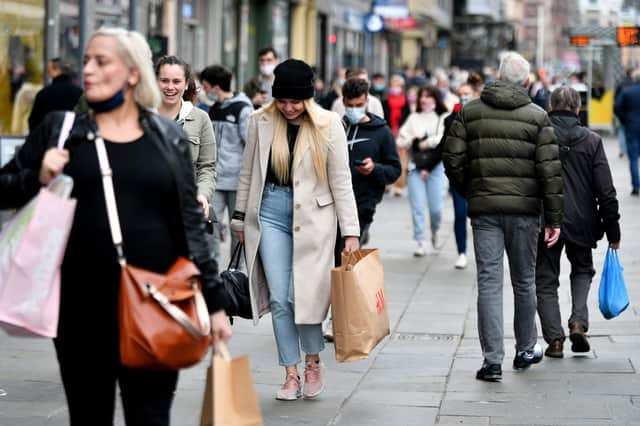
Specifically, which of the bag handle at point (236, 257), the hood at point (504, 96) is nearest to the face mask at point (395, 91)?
the hood at point (504, 96)

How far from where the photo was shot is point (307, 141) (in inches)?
286

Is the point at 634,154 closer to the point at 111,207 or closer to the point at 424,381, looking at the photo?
the point at 424,381

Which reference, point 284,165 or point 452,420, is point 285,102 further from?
point 452,420

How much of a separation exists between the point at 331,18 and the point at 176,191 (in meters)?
38.9

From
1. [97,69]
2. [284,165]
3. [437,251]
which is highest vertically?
[97,69]

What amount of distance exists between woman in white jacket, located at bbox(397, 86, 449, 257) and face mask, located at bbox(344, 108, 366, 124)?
443 cm

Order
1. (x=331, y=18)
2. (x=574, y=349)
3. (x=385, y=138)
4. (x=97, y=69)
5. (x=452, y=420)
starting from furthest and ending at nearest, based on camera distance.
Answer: (x=331, y=18), (x=385, y=138), (x=574, y=349), (x=452, y=420), (x=97, y=69)

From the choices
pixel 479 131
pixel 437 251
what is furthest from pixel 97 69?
pixel 437 251

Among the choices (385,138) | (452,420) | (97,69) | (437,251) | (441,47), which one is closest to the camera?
(97,69)

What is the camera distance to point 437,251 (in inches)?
596

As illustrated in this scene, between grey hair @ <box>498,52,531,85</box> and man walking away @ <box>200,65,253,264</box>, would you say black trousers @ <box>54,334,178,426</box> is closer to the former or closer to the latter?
grey hair @ <box>498,52,531,85</box>

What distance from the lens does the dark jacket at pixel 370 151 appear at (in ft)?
A: 31.3

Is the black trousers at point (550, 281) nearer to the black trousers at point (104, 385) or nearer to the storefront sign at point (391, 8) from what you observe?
the black trousers at point (104, 385)

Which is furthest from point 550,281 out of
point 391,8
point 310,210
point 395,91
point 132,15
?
point 391,8
